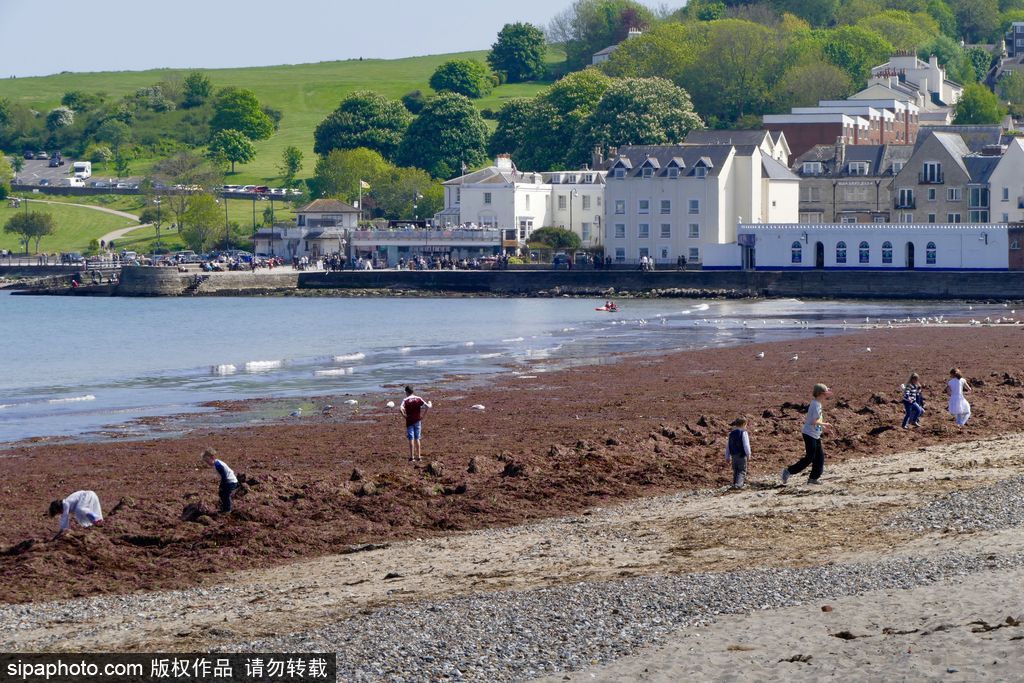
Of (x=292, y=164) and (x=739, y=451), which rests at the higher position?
(x=292, y=164)

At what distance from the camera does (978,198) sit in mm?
95750

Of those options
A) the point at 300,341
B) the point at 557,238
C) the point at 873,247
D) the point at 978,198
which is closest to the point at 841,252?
the point at 873,247

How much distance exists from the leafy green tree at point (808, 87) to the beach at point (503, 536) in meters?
115

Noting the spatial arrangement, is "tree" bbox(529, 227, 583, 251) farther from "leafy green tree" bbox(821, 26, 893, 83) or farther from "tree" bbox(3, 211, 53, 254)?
"leafy green tree" bbox(821, 26, 893, 83)

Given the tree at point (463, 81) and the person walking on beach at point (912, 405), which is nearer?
the person walking on beach at point (912, 405)

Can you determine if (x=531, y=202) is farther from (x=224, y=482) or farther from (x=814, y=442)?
(x=224, y=482)

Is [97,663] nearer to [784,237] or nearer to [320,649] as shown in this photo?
[320,649]

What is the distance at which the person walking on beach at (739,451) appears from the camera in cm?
2155

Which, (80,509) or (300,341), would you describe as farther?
(300,341)

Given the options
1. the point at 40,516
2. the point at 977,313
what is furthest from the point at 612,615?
the point at 977,313

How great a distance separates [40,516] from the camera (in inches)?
845

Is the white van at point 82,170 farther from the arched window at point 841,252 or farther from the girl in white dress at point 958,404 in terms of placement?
the girl in white dress at point 958,404

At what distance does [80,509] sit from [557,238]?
89046 millimetres

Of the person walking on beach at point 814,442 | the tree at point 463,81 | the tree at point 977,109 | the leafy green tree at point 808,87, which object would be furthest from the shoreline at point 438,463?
the tree at point 463,81
